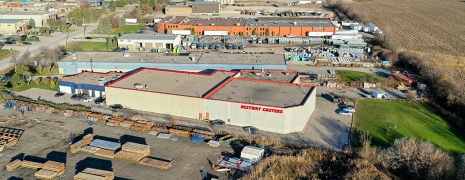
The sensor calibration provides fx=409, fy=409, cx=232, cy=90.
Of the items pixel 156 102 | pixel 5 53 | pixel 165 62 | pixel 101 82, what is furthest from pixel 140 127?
pixel 5 53

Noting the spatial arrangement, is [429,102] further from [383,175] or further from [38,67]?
[38,67]

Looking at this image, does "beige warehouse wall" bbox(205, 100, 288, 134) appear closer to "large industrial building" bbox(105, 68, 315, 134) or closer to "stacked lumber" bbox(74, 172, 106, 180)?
"large industrial building" bbox(105, 68, 315, 134)

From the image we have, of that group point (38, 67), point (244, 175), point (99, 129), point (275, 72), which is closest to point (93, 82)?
point (99, 129)

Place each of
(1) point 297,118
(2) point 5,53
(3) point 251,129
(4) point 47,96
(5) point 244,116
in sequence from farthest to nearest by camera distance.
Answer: (2) point 5,53 < (4) point 47,96 < (5) point 244,116 < (1) point 297,118 < (3) point 251,129

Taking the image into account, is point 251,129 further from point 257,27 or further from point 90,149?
point 257,27

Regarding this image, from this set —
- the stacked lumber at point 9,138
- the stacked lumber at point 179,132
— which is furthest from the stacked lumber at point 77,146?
the stacked lumber at point 179,132

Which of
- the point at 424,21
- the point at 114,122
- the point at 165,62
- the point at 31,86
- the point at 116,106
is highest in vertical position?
the point at 424,21

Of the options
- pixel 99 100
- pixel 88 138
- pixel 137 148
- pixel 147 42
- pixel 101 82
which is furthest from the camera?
pixel 147 42

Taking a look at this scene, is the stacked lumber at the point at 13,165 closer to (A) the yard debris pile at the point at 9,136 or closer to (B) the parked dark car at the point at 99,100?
(A) the yard debris pile at the point at 9,136
